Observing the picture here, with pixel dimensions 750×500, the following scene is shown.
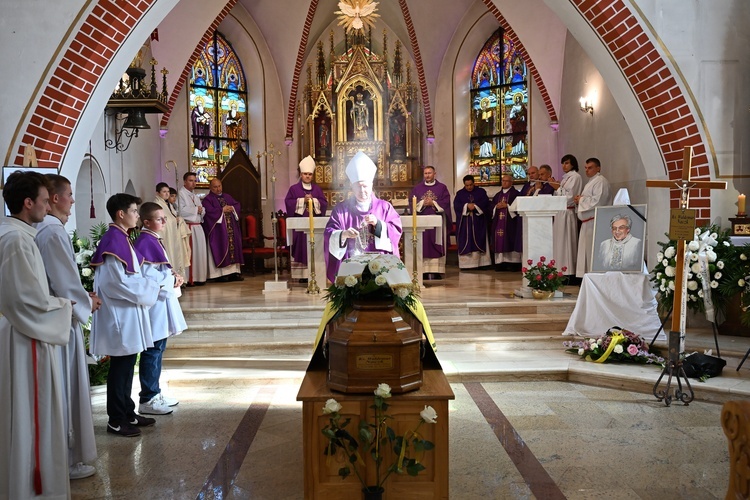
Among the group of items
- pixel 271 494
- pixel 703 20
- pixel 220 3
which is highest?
pixel 220 3

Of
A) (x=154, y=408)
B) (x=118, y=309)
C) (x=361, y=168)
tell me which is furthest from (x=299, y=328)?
(x=118, y=309)

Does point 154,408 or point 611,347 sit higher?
point 611,347

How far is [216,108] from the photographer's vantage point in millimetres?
15219

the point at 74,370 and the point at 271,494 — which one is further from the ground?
the point at 74,370

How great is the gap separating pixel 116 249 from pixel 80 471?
1388 mm

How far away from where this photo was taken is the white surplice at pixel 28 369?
3518mm

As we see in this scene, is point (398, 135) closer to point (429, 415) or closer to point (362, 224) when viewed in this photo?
point (362, 224)

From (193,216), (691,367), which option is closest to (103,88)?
(193,216)

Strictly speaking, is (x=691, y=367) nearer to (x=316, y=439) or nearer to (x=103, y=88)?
(x=316, y=439)

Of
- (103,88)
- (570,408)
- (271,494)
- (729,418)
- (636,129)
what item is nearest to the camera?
(729,418)

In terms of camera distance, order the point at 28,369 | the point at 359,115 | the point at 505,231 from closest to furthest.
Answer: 1. the point at 28,369
2. the point at 505,231
3. the point at 359,115

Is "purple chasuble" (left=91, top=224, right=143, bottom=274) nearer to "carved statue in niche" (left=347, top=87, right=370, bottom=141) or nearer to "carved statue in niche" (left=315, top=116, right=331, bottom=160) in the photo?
"carved statue in niche" (left=315, top=116, right=331, bottom=160)

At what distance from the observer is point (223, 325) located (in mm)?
7703

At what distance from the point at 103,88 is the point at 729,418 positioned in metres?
A: 6.90
